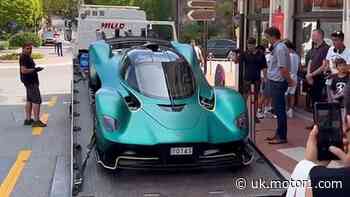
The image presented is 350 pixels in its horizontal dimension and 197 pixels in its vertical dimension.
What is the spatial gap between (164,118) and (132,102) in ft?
1.99

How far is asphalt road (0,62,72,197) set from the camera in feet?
24.3

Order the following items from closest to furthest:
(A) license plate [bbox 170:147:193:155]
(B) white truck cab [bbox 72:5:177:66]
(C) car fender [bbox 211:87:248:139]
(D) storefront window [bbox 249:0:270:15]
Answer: (A) license plate [bbox 170:147:193:155], (C) car fender [bbox 211:87:248:139], (B) white truck cab [bbox 72:5:177:66], (D) storefront window [bbox 249:0:270:15]

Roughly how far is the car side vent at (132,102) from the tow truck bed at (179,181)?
0.82 metres

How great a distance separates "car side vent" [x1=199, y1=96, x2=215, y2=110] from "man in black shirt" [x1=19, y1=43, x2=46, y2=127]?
15.9ft

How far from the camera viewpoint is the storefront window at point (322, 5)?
11460mm

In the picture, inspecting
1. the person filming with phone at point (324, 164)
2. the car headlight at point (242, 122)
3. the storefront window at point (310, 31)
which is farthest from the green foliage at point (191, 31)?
the person filming with phone at point (324, 164)

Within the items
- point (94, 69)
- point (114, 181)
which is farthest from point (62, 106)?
point (114, 181)

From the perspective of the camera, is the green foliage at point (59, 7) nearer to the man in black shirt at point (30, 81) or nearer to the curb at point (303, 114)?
the man in black shirt at point (30, 81)

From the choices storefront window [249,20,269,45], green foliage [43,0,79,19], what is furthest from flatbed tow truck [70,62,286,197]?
green foliage [43,0,79,19]

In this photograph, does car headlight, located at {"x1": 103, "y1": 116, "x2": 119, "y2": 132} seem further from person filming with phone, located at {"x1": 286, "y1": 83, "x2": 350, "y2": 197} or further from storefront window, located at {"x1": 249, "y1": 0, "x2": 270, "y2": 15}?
storefront window, located at {"x1": 249, "y1": 0, "x2": 270, "y2": 15}

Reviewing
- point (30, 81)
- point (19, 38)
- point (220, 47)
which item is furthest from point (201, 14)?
point (19, 38)

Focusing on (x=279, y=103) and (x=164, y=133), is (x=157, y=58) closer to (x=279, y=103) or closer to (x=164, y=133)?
(x=164, y=133)

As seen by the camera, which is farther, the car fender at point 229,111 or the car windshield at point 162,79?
the car windshield at point 162,79

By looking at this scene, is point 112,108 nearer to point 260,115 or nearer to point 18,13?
point 260,115
